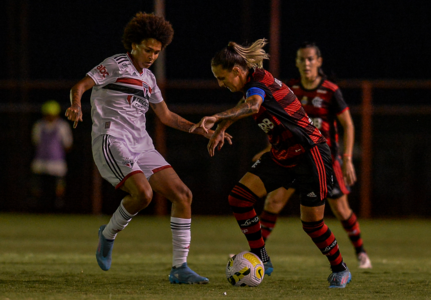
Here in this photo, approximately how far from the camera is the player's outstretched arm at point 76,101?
5.15 meters

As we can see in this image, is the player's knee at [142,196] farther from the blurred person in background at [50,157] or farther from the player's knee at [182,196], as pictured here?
the blurred person in background at [50,157]

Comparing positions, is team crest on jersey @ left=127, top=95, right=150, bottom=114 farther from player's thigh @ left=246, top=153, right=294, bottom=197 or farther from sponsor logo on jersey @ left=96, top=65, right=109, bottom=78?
player's thigh @ left=246, top=153, right=294, bottom=197

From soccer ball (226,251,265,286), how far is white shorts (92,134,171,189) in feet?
3.44

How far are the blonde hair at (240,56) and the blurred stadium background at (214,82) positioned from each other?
27.4 feet

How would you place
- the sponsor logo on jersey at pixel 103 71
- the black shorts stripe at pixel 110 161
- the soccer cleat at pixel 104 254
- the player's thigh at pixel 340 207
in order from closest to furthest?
the black shorts stripe at pixel 110 161, the sponsor logo on jersey at pixel 103 71, the soccer cleat at pixel 104 254, the player's thigh at pixel 340 207

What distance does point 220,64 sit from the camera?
5254 mm

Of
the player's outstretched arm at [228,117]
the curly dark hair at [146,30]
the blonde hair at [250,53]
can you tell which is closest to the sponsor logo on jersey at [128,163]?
the player's outstretched arm at [228,117]

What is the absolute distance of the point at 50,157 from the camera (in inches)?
535

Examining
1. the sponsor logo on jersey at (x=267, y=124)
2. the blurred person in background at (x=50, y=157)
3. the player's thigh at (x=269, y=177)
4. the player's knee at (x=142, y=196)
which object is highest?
the sponsor logo on jersey at (x=267, y=124)

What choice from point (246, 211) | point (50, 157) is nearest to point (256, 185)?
point (246, 211)

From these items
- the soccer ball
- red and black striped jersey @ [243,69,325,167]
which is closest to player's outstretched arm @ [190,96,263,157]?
red and black striped jersey @ [243,69,325,167]

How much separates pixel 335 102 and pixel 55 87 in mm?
8520

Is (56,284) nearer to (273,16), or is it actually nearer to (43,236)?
(43,236)

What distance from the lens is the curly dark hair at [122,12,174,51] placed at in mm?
5762
